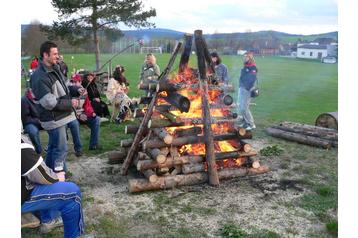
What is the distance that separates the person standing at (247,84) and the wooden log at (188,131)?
160 inches

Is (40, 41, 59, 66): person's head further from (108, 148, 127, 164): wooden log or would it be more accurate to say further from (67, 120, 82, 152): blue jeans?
(108, 148, 127, 164): wooden log

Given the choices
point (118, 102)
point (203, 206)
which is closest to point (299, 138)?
point (203, 206)

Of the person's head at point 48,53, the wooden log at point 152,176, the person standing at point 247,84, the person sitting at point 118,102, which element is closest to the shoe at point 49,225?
the wooden log at point 152,176

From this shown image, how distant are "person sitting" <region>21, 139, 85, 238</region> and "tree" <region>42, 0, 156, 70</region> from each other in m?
17.4

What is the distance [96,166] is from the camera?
283 inches

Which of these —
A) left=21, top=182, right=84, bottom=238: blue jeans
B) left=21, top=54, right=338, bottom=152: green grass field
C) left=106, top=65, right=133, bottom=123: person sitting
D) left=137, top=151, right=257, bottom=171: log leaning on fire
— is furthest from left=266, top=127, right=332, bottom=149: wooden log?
left=21, top=182, right=84, bottom=238: blue jeans

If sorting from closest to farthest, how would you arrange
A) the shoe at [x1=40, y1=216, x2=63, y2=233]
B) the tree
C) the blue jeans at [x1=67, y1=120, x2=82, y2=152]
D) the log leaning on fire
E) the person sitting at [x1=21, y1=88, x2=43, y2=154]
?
the shoe at [x1=40, y1=216, x2=63, y2=233] → the log leaning on fire → the blue jeans at [x1=67, y1=120, x2=82, y2=152] → the person sitting at [x1=21, y1=88, x2=43, y2=154] → the tree

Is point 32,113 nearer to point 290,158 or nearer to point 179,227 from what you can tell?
point 179,227

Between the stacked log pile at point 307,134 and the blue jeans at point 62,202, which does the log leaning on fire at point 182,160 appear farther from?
the stacked log pile at point 307,134

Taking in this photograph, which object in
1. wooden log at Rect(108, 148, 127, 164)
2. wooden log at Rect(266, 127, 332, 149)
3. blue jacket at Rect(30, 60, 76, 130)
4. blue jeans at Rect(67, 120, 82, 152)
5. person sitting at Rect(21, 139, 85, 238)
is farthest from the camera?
wooden log at Rect(266, 127, 332, 149)

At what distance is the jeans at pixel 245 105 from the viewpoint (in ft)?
33.8

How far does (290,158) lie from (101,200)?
4271 mm

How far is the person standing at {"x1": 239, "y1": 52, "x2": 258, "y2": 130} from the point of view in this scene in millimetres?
10133

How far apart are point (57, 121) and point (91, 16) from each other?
16034mm
